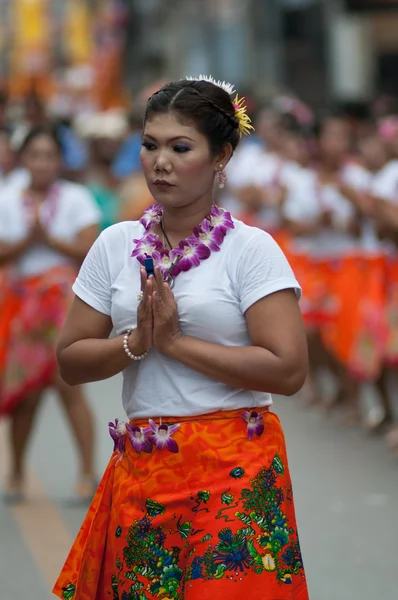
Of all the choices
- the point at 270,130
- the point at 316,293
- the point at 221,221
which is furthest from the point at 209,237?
the point at 270,130

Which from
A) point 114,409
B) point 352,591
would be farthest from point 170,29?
point 352,591

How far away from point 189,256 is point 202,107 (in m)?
0.39

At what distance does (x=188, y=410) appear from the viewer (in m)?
3.88

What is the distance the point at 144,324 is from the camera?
380 centimetres

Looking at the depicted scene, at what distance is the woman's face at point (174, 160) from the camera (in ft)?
12.6

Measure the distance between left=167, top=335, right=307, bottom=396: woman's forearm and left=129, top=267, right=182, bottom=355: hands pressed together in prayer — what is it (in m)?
0.03

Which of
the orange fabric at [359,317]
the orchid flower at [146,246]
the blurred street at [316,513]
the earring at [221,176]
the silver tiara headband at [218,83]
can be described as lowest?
the blurred street at [316,513]

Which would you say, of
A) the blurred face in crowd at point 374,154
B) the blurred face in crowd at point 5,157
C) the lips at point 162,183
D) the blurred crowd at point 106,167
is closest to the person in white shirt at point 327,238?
the blurred face in crowd at point 374,154

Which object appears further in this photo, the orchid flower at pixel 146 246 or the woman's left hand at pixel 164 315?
the orchid flower at pixel 146 246

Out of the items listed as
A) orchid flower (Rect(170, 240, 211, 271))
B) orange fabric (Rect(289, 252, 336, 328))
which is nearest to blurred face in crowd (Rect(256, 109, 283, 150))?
orange fabric (Rect(289, 252, 336, 328))

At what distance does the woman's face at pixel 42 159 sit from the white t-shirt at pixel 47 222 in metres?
0.11

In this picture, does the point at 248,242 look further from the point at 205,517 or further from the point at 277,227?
the point at 277,227

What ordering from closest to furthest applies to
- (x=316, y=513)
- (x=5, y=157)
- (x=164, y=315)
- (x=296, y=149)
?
(x=164, y=315), (x=316, y=513), (x=5, y=157), (x=296, y=149)

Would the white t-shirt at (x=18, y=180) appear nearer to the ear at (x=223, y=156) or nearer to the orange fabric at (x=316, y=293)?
the orange fabric at (x=316, y=293)
